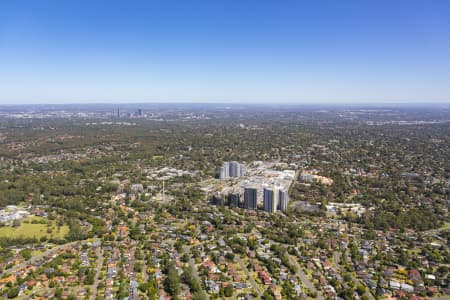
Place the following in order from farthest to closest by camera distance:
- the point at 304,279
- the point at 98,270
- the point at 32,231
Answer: the point at 32,231, the point at 98,270, the point at 304,279

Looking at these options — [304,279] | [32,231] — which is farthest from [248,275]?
[32,231]

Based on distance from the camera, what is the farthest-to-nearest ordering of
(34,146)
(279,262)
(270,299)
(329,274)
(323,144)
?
(323,144) < (34,146) < (279,262) < (329,274) < (270,299)

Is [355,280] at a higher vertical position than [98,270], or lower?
lower

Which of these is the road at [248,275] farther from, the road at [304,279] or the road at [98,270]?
the road at [98,270]

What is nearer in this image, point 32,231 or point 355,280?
point 355,280

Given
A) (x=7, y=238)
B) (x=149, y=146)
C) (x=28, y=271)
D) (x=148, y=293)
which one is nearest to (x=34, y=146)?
(x=149, y=146)

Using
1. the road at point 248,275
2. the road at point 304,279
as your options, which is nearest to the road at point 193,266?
the road at point 248,275

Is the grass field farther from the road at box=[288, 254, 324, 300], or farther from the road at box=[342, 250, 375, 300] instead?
the road at box=[342, 250, 375, 300]

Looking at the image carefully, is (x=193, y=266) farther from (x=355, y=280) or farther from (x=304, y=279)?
(x=355, y=280)

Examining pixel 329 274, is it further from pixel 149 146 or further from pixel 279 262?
pixel 149 146
